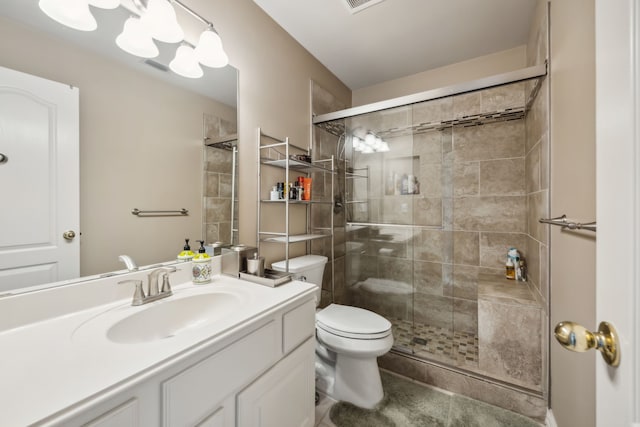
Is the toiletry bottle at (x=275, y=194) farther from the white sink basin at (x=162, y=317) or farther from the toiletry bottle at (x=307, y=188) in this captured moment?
the white sink basin at (x=162, y=317)

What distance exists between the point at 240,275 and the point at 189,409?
0.67m

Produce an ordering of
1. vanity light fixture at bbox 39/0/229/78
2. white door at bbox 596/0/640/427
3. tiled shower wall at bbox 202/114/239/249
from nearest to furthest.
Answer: white door at bbox 596/0/640/427
vanity light fixture at bbox 39/0/229/78
tiled shower wall at bbox 202/114/239/249

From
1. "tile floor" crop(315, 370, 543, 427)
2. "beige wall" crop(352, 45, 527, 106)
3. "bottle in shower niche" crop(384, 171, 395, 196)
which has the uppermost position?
"beige wall" crop(352, 45, 527, 106)

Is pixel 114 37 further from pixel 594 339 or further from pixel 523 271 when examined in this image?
pixel 523 271

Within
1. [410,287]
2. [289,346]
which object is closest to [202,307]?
[289,346]

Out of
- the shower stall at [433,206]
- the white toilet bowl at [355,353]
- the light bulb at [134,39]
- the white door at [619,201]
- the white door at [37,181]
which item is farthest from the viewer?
the shower stall at [433,206]

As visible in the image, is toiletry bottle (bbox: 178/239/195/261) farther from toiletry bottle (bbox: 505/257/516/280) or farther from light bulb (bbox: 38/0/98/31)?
toiletry bottle (bbox: 505/257/516/280)

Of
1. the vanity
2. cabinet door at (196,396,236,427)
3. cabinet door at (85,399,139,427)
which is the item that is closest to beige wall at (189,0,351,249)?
the vanity

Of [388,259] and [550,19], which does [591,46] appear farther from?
[388,259]

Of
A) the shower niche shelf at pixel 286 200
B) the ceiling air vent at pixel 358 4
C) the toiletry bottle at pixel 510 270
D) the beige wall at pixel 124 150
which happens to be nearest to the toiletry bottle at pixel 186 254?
the beige wall at pixel 124 150

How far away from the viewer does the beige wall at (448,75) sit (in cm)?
209

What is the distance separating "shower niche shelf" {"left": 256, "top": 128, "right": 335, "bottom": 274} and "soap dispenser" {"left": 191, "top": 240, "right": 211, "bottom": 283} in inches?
17.6

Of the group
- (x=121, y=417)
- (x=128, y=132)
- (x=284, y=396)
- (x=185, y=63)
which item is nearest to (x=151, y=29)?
(x=185, y=63)

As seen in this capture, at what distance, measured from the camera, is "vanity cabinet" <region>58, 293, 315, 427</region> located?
0.55m
